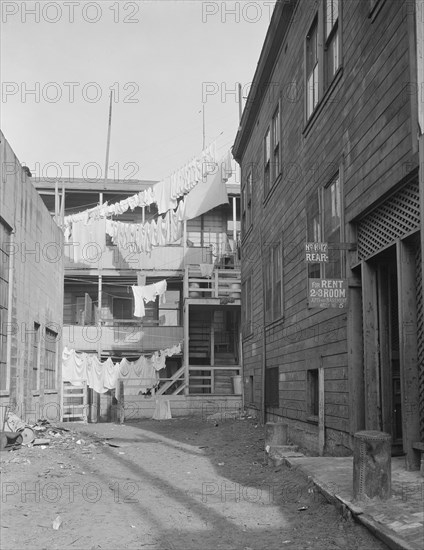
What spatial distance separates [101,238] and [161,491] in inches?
846

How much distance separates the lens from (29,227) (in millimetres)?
16688

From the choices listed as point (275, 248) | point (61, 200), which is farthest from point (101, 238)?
point (275, 248)

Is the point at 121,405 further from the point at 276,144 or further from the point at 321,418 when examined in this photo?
the point at 321,418

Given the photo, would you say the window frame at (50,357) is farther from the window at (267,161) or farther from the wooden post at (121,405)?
the window at (267,161)

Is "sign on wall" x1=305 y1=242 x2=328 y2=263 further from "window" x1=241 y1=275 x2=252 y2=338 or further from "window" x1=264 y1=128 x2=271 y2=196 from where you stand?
"window" x1=241 y1=275 x2=252 y2=338

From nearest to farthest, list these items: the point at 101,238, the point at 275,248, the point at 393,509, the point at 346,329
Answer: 1. the point at 393,509
2. the point at 346,329
3. the point at 275,248
4. the point at 101,238

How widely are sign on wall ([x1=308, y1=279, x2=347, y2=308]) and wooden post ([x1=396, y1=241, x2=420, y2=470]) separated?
173 cm

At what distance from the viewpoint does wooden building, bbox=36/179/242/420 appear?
28.7m

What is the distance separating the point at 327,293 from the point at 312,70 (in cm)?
505

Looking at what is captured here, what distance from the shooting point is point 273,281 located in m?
16.1

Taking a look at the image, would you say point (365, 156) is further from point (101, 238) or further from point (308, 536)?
point (101, 238)

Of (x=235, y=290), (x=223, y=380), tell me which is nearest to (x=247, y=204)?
(x=235, y=290)

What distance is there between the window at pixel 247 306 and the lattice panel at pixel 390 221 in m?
10.8

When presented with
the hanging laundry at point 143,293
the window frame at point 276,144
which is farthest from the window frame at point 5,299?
the hanging laundry at point 143,293
